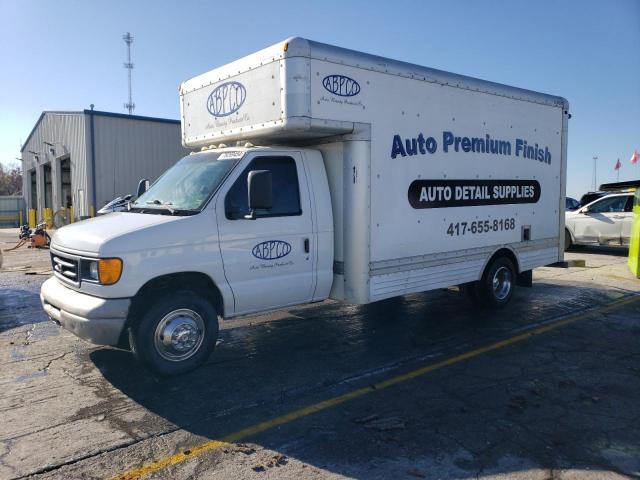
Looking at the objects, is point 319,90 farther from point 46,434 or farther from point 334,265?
point 46,434

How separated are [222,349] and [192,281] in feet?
4.38

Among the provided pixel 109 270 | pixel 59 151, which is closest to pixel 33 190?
pixel 59 151

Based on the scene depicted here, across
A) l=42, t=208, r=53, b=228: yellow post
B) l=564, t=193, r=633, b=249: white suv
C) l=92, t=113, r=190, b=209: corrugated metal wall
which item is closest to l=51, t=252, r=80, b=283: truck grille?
l=564, t=193, r=633, b=249: white suv

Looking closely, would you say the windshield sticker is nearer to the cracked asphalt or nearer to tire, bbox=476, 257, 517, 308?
the cracked asphalt

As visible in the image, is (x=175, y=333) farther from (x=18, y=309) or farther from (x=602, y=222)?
(x=602, y=222)

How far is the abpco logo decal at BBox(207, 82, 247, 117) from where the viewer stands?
6.00 metres

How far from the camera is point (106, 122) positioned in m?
25.1

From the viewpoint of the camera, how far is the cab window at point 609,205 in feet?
49.2

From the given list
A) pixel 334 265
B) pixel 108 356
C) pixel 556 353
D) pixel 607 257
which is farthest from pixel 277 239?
pixel 607 257

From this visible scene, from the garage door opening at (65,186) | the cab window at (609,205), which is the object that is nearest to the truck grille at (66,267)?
the cab window at (609,205)

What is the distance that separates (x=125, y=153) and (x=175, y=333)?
22495 millimetres

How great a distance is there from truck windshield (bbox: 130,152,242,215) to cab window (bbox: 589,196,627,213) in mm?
13167

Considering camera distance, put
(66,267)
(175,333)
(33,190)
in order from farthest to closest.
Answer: (33,190), (66,267), (175,333)

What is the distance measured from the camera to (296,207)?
578 cm
